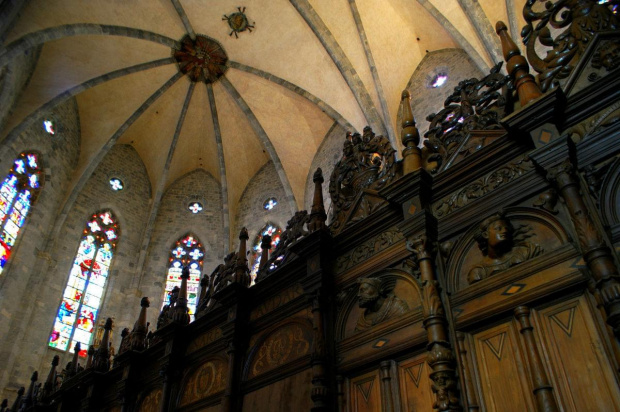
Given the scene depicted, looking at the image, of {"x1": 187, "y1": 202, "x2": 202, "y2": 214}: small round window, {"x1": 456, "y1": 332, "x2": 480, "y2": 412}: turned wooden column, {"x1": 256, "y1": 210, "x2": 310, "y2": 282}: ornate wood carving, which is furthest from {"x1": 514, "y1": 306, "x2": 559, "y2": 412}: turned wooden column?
{"x1": 187, "y1": 202, "x2": 202, "y2": 214}: small round window

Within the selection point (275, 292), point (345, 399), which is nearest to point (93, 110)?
point (275, 292)

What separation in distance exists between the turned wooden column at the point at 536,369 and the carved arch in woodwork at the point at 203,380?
4.22 metres

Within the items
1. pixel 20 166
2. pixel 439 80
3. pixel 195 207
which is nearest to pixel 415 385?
pixel 439 80

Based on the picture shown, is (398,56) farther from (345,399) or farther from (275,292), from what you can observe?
(345,399)

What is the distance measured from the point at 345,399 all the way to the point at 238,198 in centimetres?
1491

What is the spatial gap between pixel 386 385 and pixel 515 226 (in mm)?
1868

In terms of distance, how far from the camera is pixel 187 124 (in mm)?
19281

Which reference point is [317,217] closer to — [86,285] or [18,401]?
[18,401]

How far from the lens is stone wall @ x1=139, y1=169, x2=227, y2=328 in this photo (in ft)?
57.3

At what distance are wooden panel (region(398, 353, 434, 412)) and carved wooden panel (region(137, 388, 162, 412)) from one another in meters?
4.91

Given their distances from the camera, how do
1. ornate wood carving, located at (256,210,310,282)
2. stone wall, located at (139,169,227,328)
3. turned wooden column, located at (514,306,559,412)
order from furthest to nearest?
stone wall, located at (139,169,227,328), ornate wood carving, located at (256,210,310,282), turned wooden column, located at (514,306,559,412)

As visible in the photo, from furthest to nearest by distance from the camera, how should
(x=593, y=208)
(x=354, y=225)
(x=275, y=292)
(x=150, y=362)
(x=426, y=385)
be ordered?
(x=150, y=362)
(x=275, y=292)
(x=354, y=225)
(x=426, y=385)
(x=593, y=208)

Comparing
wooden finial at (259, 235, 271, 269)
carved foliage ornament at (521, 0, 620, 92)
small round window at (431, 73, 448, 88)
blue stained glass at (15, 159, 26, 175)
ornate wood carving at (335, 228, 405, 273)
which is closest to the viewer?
carved foliage ornament at (521, 0, 620, 92)

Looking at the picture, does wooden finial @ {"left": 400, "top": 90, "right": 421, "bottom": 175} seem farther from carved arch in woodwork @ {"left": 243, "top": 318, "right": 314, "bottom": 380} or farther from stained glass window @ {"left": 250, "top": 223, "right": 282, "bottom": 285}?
stained glass window @ {"left": 250, "top": 223, "right": 282, "bottom": 285}
